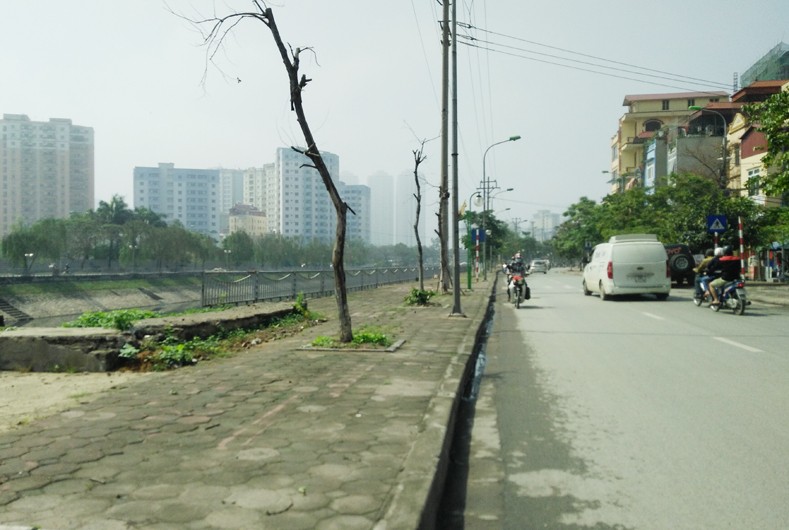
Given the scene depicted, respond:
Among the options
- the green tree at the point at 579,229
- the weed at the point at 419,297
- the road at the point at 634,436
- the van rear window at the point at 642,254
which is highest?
the green tree at the point at 579,229

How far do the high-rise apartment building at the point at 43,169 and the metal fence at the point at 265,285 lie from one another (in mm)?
100369

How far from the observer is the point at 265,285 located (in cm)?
2009

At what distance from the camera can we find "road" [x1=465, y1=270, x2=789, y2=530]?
3678 millimetres

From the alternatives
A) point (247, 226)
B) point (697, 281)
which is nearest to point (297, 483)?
point (697, 281)

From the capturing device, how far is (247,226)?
114m

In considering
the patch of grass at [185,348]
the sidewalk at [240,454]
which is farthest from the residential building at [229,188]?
the sidewalk at [240,454]

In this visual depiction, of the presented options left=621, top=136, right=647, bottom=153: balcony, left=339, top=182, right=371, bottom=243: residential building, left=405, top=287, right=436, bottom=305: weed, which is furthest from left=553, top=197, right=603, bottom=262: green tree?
left=405, top=287, right=436, bottom=305: weed

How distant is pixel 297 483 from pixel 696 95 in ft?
293

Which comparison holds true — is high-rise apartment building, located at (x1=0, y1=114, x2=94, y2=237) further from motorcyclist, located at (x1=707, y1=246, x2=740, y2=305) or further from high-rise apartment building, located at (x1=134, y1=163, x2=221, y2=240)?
motorcyclist, located at (x1=707, y1=246, x2=740, y2=305)

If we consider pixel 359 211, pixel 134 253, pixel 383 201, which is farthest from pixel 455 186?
pixel 383 201

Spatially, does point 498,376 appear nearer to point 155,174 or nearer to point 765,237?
point 765,237

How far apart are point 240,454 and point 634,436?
9.73ft

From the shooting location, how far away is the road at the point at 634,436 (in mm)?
3678

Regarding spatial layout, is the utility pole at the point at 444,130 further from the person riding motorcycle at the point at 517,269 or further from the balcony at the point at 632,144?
the balcony at the point at 632,144
